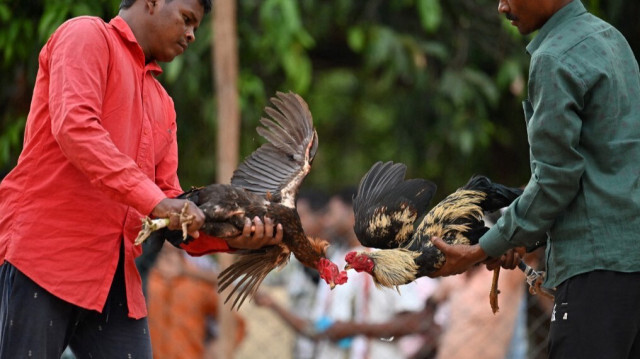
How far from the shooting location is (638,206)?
3104 mm

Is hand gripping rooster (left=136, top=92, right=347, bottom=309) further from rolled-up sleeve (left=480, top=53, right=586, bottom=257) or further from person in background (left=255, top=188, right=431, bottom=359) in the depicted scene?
person in background (left=255, top=188, right=431, bottom=359)

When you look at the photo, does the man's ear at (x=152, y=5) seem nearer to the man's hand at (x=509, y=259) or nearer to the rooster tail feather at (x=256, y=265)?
the rooster tail feather at (x=256, y=265)

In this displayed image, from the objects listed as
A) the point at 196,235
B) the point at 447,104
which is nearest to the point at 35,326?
the point at 196,235

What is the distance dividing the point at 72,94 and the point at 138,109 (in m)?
0.37

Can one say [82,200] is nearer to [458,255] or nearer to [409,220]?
[458,255]

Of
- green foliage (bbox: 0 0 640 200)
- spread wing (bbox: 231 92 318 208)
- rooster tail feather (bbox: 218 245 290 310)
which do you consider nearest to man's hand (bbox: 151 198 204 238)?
rooster tail feather (bbox: 218 245 290 310)

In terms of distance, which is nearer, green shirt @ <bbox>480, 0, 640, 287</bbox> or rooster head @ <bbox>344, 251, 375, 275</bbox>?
green shirt @ <bbox>480, 0, 640, 287</bbox>

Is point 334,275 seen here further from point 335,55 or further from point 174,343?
point 335,55

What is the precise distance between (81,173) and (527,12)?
66.0 inches

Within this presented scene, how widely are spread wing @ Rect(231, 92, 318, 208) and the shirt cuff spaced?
3.53 ft

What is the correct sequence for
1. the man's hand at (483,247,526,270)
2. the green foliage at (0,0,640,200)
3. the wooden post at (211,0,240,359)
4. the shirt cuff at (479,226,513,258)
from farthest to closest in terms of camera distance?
the green foliage at (0,0,640,200), the wooden post at (211,0,240,359), the man's hand at (483,247,526,270), the shirt cuff at (479,226,513,258)

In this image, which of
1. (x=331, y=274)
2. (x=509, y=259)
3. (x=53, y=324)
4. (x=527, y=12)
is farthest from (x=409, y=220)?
(x=53, y=324)

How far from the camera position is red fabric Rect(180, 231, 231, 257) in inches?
152

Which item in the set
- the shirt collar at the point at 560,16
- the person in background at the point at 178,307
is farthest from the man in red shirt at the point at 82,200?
the person in background at the point at 178,307
